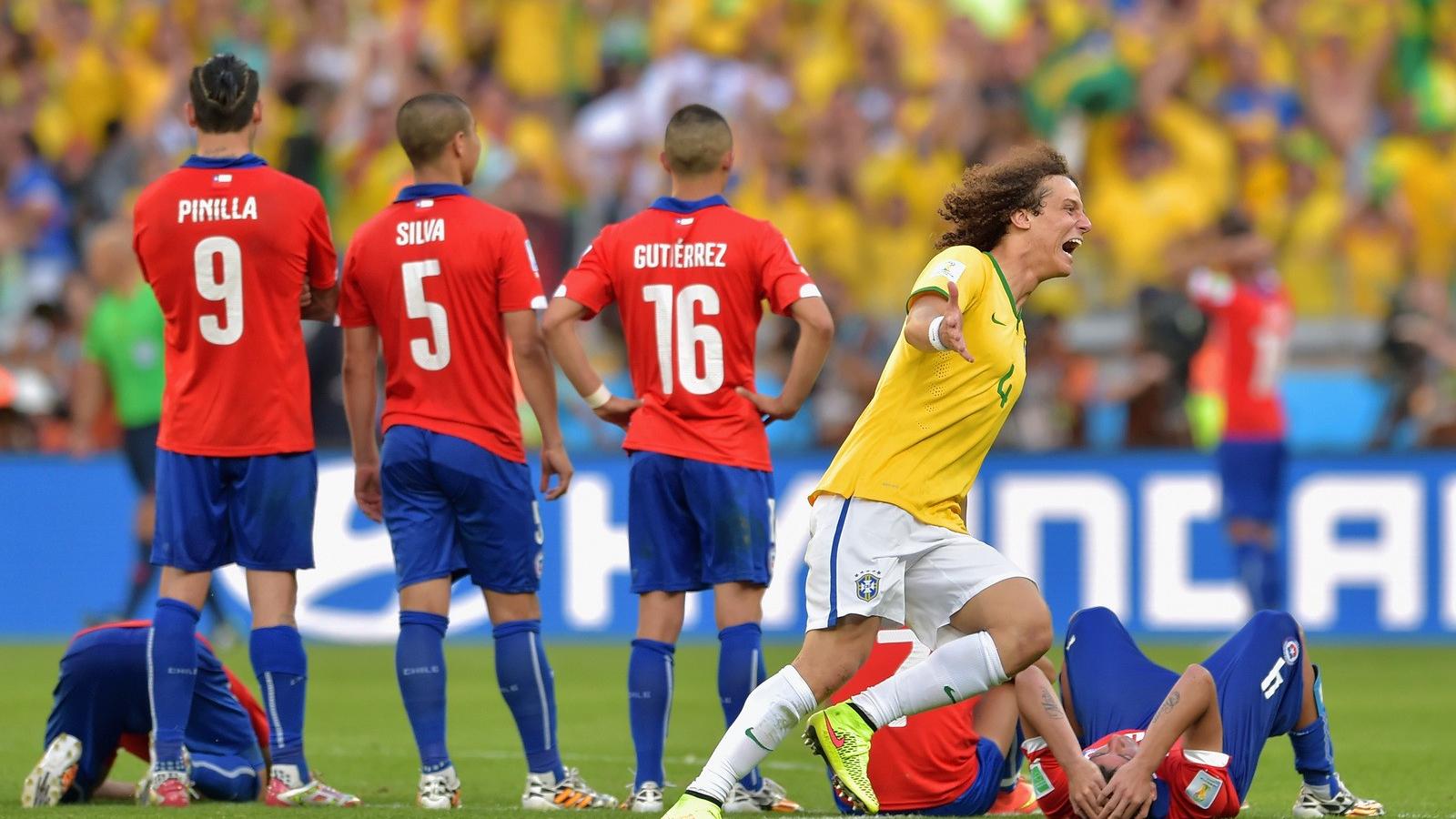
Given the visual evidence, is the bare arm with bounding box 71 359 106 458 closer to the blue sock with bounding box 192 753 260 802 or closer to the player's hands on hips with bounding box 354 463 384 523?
the player's hands on hips with bounding box 354 463 384 523

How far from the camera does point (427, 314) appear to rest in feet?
23.8

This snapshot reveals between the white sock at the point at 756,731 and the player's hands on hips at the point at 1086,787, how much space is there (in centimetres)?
77

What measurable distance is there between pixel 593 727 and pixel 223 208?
12.4 ft

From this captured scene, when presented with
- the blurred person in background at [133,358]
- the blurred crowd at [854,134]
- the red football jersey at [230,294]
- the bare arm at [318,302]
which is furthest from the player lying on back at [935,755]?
the blurred crowd at [854,134]

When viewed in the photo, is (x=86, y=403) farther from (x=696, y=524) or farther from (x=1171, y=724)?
(x=1171, y=724)

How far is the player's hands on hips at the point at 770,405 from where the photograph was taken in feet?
24.4

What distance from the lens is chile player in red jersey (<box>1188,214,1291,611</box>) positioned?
498 inches

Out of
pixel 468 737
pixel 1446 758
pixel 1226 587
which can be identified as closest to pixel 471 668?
pixel 468 737

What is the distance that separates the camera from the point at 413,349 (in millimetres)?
7281

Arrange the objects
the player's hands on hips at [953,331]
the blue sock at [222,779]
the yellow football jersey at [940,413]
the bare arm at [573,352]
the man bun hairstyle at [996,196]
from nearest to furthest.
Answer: the player's hands on hips at [953,331] < the yellow football jersey at [940,413] < the man bun hairstyle at [996,196] < the blue sock at [222,779] < the bare arm at [573,352]

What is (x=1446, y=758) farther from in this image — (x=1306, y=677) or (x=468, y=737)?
(x=468, y=737)

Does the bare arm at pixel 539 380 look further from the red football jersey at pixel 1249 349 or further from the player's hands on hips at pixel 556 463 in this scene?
the red football jersey at pixel 1249 349

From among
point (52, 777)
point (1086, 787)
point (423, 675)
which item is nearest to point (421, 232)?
point (423, 675)

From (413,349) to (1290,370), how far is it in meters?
9.64
